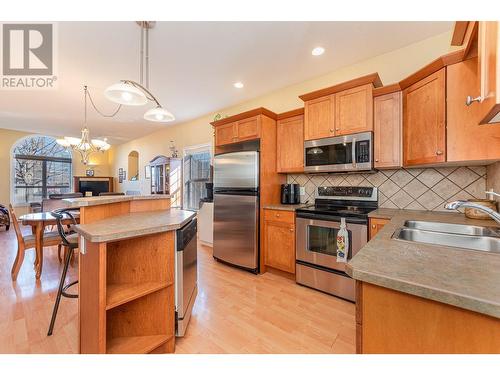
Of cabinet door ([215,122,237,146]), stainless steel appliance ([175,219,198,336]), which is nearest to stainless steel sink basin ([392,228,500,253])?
stainless steel appliance ([175,219,198,336])

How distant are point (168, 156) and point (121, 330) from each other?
460 cm

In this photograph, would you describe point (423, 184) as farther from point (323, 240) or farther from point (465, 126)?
point (323, 240)

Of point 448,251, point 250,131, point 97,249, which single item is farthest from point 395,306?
point 250,131

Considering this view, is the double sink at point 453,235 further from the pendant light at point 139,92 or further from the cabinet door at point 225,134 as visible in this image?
the cabinet door at point 225,134

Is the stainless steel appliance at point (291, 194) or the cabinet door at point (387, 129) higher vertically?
the cabinet door at point (387, 129)

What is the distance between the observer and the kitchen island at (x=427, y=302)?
538 millimetres

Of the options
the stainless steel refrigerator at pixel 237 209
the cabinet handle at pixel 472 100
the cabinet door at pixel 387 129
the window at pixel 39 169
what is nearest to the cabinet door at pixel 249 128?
the stainless steel refrigerator at pixel 237 209

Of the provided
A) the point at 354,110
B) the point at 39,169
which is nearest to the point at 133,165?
the point at 39,169

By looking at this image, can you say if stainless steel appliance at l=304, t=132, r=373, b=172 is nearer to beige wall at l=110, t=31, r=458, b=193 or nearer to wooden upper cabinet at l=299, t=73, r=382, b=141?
wooden upper cabinet at l=299, t=73, r=382, b=141

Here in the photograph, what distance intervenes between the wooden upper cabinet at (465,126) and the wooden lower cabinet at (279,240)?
1507mm

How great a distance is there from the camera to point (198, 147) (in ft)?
15.3

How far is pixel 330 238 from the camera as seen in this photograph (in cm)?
223

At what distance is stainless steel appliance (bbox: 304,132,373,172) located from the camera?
7.12 ft
